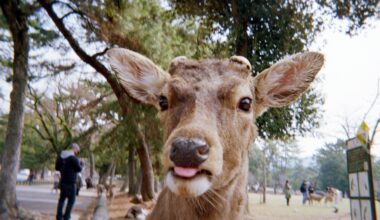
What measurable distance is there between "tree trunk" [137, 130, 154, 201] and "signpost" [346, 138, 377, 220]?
32.0 ft

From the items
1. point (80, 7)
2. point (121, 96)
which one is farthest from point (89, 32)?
point (121, 96)

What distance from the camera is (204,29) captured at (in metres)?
13.5

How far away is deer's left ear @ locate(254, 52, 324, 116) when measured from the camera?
328cm

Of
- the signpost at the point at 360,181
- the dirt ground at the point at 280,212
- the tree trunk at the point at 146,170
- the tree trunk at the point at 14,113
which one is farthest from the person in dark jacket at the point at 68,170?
the tree trunk at the point at 146,170

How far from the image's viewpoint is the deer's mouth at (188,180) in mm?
A: 2156

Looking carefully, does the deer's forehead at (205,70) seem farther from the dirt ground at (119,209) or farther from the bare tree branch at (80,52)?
the dirt ground at (119,209)

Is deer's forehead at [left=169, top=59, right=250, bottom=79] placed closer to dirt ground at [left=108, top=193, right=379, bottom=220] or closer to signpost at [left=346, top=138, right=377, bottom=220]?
signpost at [left=346, top=138, right=377, bottom=220]

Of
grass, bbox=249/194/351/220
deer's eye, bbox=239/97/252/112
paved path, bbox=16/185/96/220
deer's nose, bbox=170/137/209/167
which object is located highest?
deer's eye, bbox=239/97/252/112

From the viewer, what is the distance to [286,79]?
11.3ft

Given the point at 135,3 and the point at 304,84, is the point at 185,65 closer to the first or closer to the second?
the point at 304,84

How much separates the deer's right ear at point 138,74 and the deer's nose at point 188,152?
1.19m

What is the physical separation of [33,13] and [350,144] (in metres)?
9.70

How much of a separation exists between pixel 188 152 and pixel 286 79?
1.69 m

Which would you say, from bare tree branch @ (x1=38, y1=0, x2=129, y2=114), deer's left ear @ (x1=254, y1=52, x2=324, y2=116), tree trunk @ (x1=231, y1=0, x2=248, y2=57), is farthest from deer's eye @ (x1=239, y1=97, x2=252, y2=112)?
bare tree branch @ (x1=38, y1=0, x2=129, y2=114)
